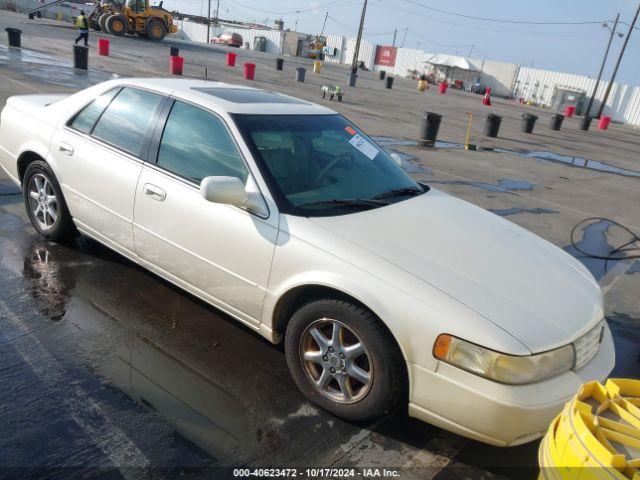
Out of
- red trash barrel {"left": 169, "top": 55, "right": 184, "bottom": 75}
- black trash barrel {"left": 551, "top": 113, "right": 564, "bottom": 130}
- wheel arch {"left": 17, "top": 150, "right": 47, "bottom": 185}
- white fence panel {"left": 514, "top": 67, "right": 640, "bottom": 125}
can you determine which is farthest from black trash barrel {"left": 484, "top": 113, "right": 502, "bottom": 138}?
→ white fence panel {"left": 514, "top": 67, "right": 640, "bottom": 125}

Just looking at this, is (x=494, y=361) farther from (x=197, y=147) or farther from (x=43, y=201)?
(x=43, y=201)

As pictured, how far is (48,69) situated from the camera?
1634 centimetres

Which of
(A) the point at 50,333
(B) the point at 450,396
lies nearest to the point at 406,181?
(B) the point at 450,396

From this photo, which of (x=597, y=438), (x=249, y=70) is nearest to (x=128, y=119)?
(x=597, y=438)

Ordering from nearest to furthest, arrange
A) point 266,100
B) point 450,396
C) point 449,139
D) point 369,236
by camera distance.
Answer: point 450,396, point 369,236, point 266,100, point 449,139

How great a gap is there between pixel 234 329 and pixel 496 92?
65257mm

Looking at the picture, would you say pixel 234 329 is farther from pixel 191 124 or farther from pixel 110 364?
pixel 191 124

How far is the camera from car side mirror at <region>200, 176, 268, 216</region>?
2.86 m

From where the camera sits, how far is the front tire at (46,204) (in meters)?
4.22

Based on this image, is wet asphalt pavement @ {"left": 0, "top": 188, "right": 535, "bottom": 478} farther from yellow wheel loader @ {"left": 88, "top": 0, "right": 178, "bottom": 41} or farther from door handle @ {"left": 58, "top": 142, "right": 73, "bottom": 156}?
yellow wheel loader @ {"left": 88, "top": 0, "right": 178, "bottom": 41}

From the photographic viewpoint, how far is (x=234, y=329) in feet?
11.8

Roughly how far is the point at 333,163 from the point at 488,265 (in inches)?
51.6

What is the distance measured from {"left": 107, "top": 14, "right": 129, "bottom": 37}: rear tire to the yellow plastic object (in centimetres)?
4015

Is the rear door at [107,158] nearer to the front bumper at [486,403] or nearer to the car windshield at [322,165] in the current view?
the car windshield at [322,165]
